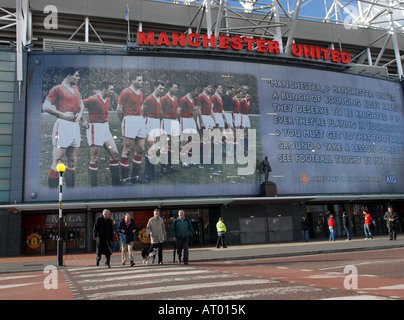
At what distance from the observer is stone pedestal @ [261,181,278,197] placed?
28539mm

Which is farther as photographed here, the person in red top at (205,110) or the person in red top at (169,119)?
the person in red top at (205,110)

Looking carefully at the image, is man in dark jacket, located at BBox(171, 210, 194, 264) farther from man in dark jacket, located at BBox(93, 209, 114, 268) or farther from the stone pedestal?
the stone pedestal

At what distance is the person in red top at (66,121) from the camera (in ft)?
85.9

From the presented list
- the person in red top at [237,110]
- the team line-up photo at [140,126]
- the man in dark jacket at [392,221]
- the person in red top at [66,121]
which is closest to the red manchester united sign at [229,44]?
the team line-up photo at [140,126]

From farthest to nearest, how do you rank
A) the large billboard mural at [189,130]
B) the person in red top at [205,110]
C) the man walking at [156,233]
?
the person in red top at [205,110] → the large billboard mural at [189,130] → the man walking at [156,233]

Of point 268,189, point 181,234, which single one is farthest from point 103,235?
point 268,189

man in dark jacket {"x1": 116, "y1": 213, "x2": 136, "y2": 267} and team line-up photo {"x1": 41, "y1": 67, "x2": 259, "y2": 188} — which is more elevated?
team line-up photo {"x1": 41, "y1": 67, "x2": 259, "y2": 188}

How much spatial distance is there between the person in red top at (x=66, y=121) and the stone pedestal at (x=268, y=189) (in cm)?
1434

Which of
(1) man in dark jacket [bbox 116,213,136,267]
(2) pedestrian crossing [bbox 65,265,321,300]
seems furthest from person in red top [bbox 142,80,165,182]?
(2) pedestrian crossing [bbox 65,265,321,300]

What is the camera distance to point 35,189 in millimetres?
25656

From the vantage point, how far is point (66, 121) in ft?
87.8

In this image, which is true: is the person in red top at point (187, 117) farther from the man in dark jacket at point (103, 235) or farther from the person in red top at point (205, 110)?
the man in dark jacket at point (103, 235)

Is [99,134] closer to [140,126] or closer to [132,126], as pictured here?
[132,126]

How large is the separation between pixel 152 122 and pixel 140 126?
0.98 meters
